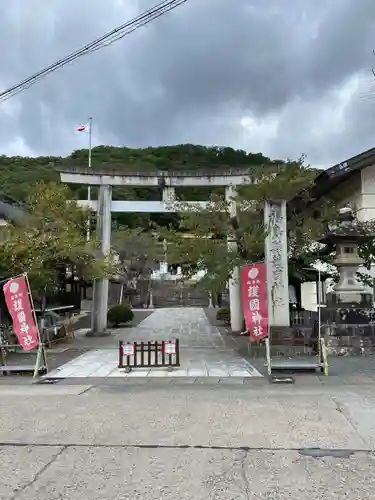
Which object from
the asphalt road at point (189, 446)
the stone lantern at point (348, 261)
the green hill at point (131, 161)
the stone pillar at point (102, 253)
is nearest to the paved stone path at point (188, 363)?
the stone pillar at point (102, 253)

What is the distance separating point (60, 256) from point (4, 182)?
3420 cm

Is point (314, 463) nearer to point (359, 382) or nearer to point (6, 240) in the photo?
point (359, 382)

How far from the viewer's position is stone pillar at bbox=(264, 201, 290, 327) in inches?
588

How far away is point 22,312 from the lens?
12.2m

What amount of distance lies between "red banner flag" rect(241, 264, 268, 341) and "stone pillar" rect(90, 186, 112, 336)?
968cm

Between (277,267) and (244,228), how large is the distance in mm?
2038

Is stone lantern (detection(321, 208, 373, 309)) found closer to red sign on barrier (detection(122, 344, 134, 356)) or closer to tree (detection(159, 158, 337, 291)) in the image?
tree (detection(159, 158, 337, 291))

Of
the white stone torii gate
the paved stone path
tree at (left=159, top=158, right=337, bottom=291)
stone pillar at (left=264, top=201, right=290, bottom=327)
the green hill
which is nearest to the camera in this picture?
the paved stone path

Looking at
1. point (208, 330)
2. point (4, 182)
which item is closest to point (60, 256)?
point (208, 330)

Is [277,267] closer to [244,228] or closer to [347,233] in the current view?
[244,228]

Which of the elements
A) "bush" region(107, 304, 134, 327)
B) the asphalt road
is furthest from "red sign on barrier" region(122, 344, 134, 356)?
"bush" region(107, 304, 134, 327)

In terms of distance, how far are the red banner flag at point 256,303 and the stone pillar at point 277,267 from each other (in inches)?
A: 87.7

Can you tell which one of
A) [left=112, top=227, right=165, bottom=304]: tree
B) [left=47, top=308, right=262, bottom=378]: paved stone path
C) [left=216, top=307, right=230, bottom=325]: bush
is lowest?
[left=47, top=308, right=262, bottom=378]: paved stone path

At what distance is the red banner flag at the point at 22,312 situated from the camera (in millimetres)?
12172
